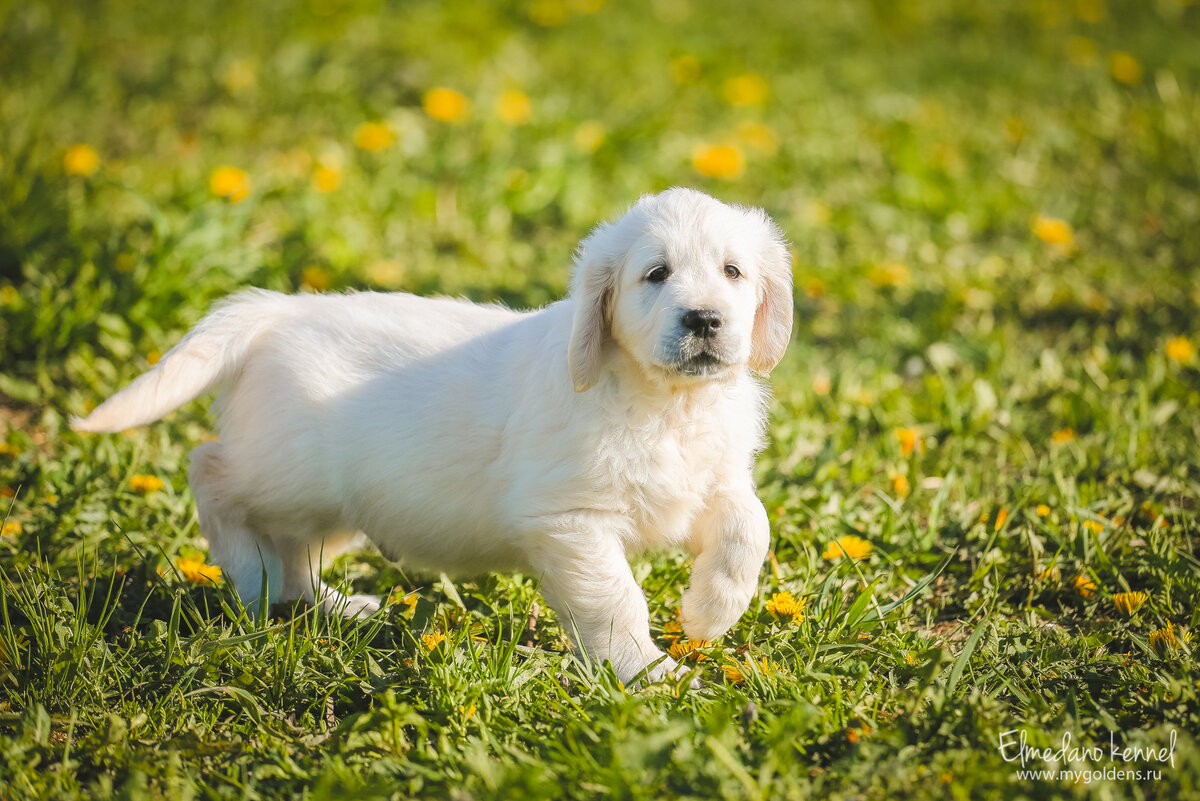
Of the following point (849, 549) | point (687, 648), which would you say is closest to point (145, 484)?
point (687, 648)

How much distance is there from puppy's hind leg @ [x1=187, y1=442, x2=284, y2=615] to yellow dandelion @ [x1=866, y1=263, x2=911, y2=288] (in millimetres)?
A: 3267

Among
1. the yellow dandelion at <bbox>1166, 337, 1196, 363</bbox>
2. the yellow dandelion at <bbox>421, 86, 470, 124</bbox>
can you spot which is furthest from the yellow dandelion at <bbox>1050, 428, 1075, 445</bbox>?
the yellow dandelion at <bbox>421, 86, 470, 124</bbox>

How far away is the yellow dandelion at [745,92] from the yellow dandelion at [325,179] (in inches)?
112

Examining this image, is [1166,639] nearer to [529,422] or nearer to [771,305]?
[771,305]

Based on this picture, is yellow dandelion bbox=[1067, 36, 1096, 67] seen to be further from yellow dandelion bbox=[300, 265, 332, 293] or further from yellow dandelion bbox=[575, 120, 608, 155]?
yellow dandelion bbox=[300, 265, 332, 293]

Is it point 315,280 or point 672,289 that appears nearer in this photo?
point 672,289

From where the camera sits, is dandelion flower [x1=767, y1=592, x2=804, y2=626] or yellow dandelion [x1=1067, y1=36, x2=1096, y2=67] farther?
yellow dandelion [x1=1067, y1=36, x2=1096, y2=67]

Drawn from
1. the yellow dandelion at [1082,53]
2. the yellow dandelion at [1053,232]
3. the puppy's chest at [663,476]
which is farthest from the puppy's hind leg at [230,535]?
the yellow dandelion at [1082,53]

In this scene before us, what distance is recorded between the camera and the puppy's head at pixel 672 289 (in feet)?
8.13

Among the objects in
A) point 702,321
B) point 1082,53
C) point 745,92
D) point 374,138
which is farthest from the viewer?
point 1082,53

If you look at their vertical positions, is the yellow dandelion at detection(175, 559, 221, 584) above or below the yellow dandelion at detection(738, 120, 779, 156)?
below

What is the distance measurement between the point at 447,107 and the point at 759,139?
1948 millimetres

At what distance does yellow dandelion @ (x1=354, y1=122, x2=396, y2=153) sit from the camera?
5629mm

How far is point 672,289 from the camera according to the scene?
2.53m
